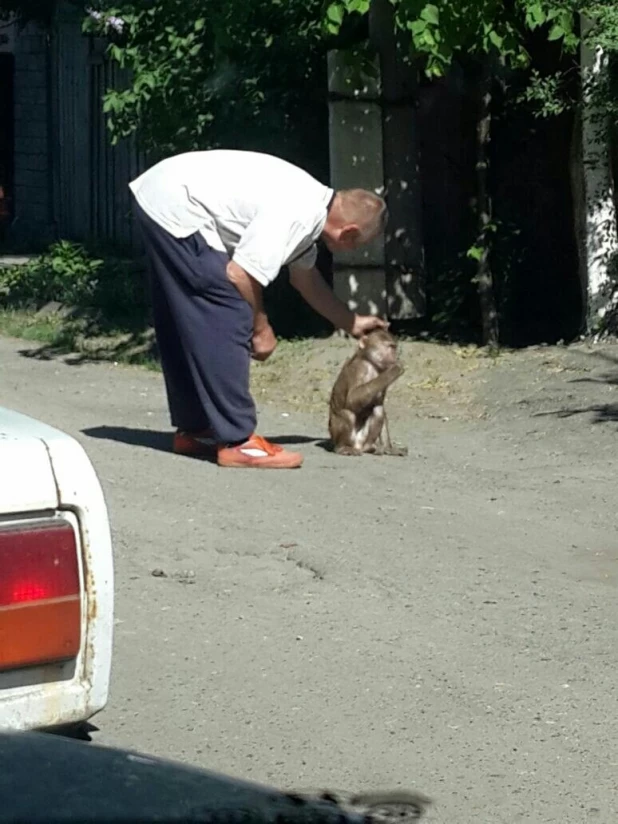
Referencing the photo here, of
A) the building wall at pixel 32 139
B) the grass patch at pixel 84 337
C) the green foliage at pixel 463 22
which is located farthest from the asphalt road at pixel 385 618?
the building wall at pixel 32 139

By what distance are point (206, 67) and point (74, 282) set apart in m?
3.28

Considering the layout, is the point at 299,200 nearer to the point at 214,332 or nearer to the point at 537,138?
the point at 214,332

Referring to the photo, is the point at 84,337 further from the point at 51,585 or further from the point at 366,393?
the point at 51,585

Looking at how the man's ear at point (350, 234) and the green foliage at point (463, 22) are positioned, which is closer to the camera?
the man's ear at point (350, 234)

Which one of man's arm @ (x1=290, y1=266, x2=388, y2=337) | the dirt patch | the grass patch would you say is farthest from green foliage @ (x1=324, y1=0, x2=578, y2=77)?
the grass patch

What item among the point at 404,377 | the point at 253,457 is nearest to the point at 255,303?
the point at 253,457

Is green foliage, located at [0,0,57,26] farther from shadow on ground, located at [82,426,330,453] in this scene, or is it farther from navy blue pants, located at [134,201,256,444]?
navy blue pants, located at [134,201,256,444]

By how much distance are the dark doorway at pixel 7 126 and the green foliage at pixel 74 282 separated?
4.72 metres

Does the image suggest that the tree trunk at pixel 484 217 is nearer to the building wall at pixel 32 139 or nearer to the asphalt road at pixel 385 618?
the asphalt road at pixel 385 618

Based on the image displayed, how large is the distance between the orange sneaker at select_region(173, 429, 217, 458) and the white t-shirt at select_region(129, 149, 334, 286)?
992 mm

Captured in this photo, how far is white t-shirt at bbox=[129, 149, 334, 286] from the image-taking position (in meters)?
7.07

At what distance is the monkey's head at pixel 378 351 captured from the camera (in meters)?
7.96

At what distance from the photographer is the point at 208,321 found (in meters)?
7.33

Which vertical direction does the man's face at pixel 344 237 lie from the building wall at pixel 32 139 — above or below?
below
